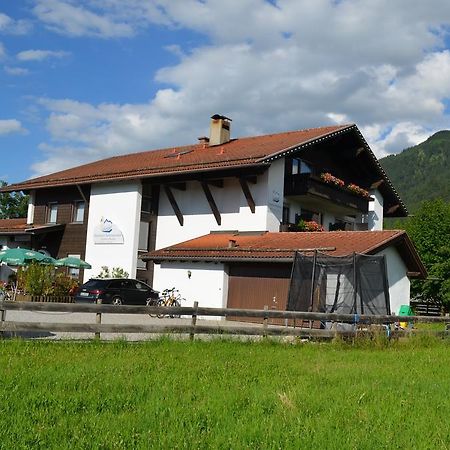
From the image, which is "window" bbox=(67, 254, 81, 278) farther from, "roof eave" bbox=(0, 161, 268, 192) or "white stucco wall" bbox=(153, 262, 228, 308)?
"white stucco wall" bbox=(153, 262, 228, 308)

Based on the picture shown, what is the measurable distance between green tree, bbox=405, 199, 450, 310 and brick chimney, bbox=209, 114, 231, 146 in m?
16.7

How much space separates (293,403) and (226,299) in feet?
60.2

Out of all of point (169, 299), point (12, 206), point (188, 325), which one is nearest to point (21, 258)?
point (169, 299)

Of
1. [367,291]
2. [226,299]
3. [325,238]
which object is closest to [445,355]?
[367,291]

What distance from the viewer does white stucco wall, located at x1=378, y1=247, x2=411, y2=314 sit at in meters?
24.6

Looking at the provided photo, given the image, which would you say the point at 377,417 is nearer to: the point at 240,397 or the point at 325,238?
the point at 240,397

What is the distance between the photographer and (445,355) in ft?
42.9

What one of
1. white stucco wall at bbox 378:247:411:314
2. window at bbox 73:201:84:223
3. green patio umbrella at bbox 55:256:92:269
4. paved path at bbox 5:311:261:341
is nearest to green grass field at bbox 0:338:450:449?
paved path at bbox 5:311:261:341

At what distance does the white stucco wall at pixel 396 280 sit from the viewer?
80.6 ft

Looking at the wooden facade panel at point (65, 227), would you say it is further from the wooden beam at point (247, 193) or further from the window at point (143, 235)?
the wooden beam at point (247, 193)

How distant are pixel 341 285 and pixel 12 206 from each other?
176 ft

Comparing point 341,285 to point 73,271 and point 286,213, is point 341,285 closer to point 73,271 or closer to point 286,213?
point 286,213

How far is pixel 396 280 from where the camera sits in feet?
82.4

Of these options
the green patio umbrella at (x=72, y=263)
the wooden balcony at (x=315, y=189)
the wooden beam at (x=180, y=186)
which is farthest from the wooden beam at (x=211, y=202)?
the green patio umbrella at (x=72, y=263)
